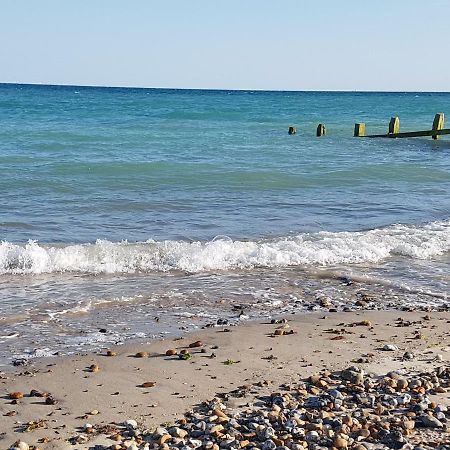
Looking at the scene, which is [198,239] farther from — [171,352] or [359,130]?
[359,130]

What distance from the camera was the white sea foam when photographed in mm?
10570

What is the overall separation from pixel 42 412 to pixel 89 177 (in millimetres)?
14481

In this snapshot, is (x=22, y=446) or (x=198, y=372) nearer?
(x=22, y=446)

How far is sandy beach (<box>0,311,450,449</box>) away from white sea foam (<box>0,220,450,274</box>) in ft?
9.40

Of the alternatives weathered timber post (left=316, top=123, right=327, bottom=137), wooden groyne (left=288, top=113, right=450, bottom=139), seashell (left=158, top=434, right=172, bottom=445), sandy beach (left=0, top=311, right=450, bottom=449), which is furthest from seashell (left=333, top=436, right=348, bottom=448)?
weathered timber post (left=316, top=123, right=327, bottom=137)

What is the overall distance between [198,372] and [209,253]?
473 centimetres

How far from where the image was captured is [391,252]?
38.3ft

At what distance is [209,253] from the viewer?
11.1 metres

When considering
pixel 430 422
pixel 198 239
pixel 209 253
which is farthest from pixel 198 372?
pixel 198 239

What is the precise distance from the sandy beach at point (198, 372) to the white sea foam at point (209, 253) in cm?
286

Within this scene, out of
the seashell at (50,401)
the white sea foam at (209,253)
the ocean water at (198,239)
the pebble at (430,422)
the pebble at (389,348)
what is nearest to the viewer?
the pebble at (430,422)

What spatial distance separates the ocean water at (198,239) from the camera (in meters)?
8.52

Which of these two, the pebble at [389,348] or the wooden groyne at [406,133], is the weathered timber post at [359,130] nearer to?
the wooden groyne at [406,133]

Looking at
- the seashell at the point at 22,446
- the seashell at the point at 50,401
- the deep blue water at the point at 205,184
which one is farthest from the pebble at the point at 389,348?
the deep blue water at the point at 205,184
